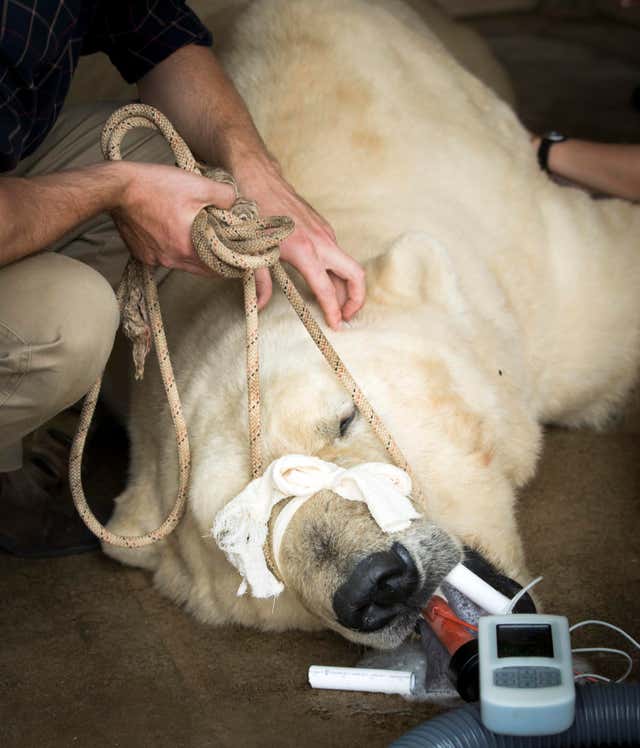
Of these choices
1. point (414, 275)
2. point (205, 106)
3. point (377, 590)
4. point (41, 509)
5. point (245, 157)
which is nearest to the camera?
point (377, 590)

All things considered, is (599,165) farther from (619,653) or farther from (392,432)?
(619,653)

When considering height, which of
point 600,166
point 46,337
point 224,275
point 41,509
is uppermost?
point 224,275

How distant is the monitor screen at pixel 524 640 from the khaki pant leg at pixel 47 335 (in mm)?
1243

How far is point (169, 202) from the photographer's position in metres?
2.57

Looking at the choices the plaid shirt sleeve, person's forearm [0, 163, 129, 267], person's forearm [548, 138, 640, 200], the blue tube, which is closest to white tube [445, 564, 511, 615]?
the blue tube

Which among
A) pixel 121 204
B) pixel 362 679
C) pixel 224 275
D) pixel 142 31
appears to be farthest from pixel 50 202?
pixel 362 679

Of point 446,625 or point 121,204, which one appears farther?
point 121,204

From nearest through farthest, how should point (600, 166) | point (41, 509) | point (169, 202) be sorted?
point (169, 202) → point (41, 509) → point (600, 166)

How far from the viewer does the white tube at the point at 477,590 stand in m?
2.28

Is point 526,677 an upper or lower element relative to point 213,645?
upper

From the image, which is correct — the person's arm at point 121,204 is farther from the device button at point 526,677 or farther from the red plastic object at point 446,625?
the device button at point 526,677

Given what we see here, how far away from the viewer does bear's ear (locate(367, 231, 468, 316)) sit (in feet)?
9.13

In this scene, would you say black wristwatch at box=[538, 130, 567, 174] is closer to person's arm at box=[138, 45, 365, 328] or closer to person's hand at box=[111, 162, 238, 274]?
person's arm at box=[138, 45, 365, 328]

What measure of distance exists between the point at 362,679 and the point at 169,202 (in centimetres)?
114
